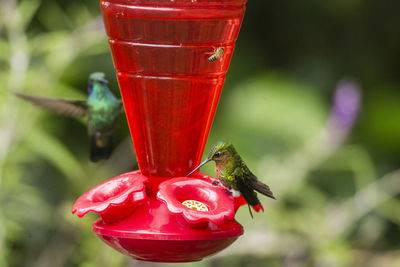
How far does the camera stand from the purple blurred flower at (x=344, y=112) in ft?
11.6

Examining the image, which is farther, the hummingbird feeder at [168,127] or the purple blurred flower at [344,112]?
the purple blurred flower at [344,112]

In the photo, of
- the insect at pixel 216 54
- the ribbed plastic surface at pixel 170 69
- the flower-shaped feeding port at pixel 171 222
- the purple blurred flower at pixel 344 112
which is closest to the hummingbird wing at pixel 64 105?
the ribbed plastic surface at pixel 170 69

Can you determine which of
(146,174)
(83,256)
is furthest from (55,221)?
(146,174)

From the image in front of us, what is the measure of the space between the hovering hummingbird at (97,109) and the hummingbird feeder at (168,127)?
538 millimetres

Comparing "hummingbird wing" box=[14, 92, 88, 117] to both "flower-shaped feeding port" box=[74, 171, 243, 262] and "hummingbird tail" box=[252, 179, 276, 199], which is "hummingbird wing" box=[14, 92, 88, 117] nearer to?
"flower-shaped feeding port" box=[74, 171, 243, 262]

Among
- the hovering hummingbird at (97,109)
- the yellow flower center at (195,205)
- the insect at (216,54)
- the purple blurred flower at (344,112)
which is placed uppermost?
the purple blurred flower at (344,112)

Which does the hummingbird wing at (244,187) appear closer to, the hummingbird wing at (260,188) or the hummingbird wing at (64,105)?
the hummingbird wing at (260,188)

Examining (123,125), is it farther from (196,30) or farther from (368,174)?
(196,30)

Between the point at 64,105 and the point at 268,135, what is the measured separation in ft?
9.83

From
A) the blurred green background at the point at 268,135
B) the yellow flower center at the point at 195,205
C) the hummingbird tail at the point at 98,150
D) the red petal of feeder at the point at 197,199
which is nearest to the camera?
the red petal of feeder at the point at 197,199

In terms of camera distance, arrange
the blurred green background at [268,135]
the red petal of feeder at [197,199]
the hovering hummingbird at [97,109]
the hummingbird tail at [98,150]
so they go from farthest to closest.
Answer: the blurred green background at [268,135], the hummingbird tail at [98,150], the hovering hummingbird at [97,109], the red petal of feeder at [197,199]

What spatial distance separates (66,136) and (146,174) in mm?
3333

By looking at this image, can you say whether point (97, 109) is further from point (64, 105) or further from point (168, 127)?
point (168, 127)

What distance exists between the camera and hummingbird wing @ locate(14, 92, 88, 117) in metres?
2.44
